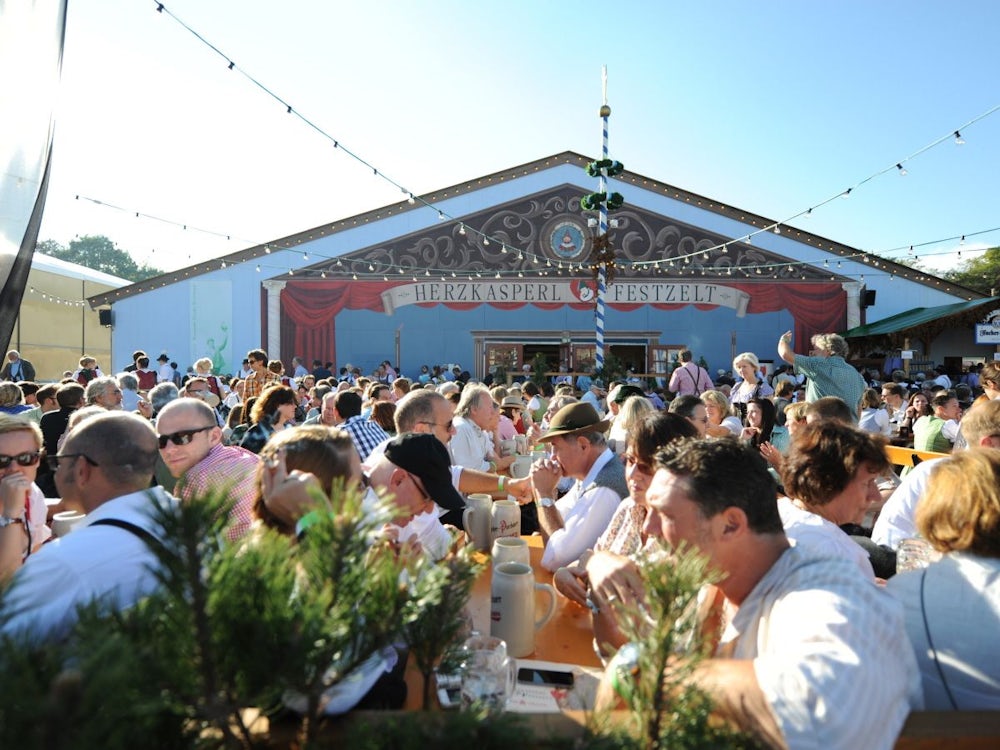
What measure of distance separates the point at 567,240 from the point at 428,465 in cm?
1490

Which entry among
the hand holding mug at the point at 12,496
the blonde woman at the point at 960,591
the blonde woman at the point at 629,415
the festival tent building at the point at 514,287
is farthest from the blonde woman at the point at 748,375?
the festival tent building at the point at 514,287

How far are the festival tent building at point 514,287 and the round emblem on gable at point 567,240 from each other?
4 cm

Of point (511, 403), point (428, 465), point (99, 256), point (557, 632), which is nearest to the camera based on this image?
point (557, 632)

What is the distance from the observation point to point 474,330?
666 inches

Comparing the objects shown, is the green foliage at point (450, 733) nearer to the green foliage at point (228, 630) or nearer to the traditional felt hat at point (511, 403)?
the green foliage at point (228, 630)

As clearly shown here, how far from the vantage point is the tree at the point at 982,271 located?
28987mm

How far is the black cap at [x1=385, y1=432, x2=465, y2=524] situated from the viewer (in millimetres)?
2141

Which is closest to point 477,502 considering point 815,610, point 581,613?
point 581,613

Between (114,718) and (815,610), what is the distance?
37.1 inches

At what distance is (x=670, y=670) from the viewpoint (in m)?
0.70

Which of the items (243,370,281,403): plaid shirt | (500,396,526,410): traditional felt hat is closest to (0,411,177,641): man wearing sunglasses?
(500,396,526,410): traditional felt hat

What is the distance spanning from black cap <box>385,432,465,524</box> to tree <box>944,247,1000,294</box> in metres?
34.5

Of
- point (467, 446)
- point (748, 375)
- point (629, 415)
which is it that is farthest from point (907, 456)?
point (467, 446)

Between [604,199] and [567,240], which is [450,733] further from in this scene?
[567,240]
